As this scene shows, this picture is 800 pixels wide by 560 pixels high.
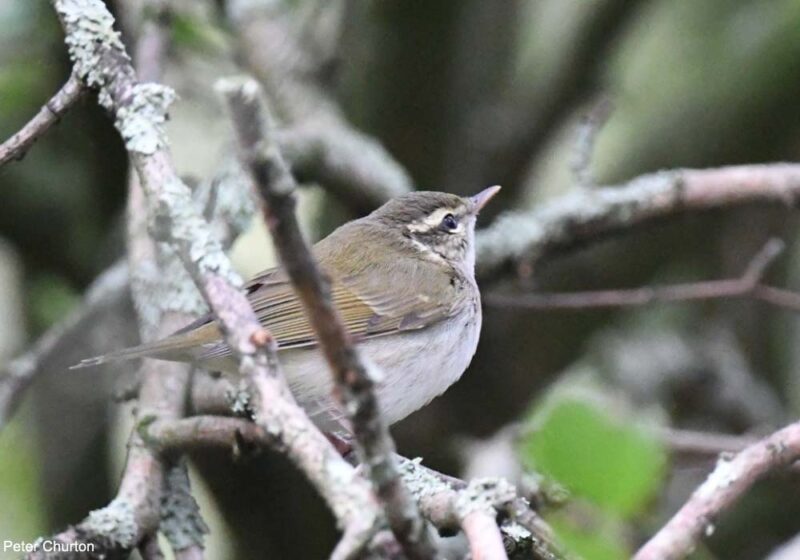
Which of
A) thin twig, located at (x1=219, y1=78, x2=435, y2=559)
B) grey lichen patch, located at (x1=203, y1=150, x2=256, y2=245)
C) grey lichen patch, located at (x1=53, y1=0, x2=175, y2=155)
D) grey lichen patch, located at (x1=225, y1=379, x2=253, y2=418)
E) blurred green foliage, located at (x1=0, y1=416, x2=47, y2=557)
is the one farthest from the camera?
blurred green foliage, located at (x1=0, y1=416, x2=47, y2=557)

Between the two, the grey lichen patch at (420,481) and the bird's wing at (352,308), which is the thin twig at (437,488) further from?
the bird's wing at (352,308)

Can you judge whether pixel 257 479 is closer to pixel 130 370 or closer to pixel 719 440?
pixel 130 370

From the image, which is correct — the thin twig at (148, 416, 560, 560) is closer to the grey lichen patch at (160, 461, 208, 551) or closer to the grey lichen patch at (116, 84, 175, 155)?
the grey lichen patch at (160, 461, 208, 551)

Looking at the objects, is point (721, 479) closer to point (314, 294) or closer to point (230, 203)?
point (314, 294)

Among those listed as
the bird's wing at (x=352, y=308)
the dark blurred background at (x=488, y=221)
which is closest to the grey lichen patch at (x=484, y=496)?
the bird's wing at (x=352, y=308)

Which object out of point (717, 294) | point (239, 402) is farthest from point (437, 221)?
point (239, 402)

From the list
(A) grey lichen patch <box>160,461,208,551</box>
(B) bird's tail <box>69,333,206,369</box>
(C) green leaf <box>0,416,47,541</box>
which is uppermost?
(C) green leaf <box>0,416,47,541</box>

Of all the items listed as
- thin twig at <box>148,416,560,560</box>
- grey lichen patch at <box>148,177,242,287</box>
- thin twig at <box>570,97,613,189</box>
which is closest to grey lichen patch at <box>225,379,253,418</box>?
thin twig at <box>148,416,560,560</box>
